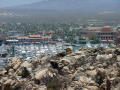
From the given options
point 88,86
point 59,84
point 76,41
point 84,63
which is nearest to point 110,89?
point 88,86

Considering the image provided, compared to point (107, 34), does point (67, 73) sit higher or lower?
higher

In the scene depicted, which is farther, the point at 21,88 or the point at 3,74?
the point at 3,74

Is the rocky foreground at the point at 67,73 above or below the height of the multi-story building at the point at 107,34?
above

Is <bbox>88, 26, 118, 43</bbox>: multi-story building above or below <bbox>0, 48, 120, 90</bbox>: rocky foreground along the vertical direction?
below

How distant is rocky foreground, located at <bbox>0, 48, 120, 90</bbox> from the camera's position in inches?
559

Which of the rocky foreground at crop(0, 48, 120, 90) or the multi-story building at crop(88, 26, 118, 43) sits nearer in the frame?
the rocky foreground at crop(0, 48, 120, 90)

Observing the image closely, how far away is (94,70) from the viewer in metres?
15.2

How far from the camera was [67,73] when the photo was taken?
1556cm

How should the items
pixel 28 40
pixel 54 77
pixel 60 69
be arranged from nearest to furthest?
pixel 54 77, pixel 60 69, pixel 28 40

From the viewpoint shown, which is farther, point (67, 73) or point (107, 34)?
point (107, 34)

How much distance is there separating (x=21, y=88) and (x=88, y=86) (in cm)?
242

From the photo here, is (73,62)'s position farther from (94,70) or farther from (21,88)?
(21,88)

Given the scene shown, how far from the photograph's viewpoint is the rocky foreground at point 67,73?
46.6 ft

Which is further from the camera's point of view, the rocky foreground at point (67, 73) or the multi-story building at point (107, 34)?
the multi-story building at point (107, 34)
